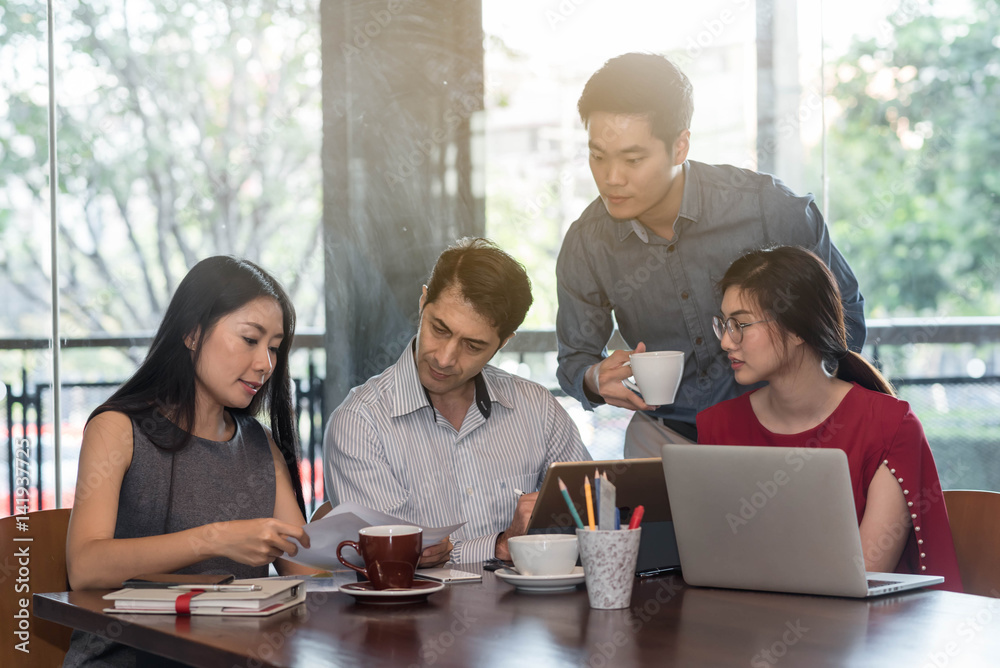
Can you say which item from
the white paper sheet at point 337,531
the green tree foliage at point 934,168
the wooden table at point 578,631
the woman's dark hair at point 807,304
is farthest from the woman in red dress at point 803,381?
the green tree foliage at point 934,168

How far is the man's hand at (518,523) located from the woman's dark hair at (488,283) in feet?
1.31

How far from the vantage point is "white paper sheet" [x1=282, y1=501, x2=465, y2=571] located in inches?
51.6

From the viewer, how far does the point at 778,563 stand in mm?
1299

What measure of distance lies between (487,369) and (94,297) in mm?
2062

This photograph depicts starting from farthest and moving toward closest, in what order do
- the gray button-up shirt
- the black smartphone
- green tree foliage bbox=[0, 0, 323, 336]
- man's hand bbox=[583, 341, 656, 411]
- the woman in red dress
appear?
1. green tree foliage bbox=[0, 0, 323, 336]
2. the gray button-up shirt
3. man's hand bbox=[583, 341, 656, 411]
4. the woman in red dress
5. the black smartphone

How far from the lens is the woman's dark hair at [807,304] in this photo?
1.90m

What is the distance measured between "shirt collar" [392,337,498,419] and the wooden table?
620 mm

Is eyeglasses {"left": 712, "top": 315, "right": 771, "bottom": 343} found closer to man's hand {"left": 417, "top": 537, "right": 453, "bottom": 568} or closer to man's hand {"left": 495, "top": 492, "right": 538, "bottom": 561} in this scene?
man's hand {"left": 495, "top": 492, "right": 538, "bottom": 561}

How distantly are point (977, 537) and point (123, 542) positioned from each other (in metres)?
1.49

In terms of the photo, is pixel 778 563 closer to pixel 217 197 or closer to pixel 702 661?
pixel 702 661

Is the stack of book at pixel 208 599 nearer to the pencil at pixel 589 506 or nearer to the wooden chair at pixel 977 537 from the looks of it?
the pencil at pixel 589 506

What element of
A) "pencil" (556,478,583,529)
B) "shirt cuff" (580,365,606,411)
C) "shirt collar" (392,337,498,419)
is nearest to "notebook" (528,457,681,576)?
"pencil" (556,478,583,529)

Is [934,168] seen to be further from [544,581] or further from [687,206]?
[544,581]

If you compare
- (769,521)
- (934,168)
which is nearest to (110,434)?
(769,521)
